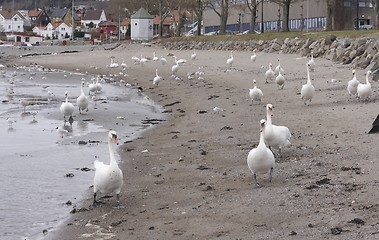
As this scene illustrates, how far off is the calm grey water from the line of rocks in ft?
33.0

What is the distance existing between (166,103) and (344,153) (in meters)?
16.3

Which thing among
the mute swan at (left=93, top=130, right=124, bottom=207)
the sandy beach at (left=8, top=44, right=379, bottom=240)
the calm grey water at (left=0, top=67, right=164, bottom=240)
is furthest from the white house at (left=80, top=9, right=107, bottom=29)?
the mute swan at (left=93, top=130, right=124, bottom=207)


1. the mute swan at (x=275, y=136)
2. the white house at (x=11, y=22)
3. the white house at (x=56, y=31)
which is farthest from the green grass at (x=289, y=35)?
the white house at (x=11, y=22)

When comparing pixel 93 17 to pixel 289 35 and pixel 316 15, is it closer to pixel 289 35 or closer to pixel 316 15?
pixel 316 15

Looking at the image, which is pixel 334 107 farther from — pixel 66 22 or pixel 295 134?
pixel 66 22

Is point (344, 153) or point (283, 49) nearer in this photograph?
point (344, 153)

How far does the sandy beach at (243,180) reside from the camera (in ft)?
32.1

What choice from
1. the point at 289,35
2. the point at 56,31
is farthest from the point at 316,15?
the point at 56,31

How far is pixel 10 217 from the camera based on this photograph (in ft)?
38.3

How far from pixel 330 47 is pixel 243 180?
32547 mm

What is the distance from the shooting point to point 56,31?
14838 cm

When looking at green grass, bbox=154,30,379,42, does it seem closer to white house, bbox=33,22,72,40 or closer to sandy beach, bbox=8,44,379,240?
sandy beach, bbox=8,44,379,240

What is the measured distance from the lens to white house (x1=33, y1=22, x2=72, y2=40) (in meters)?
147

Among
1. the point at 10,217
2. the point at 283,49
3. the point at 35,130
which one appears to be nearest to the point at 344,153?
the point at 10,217
